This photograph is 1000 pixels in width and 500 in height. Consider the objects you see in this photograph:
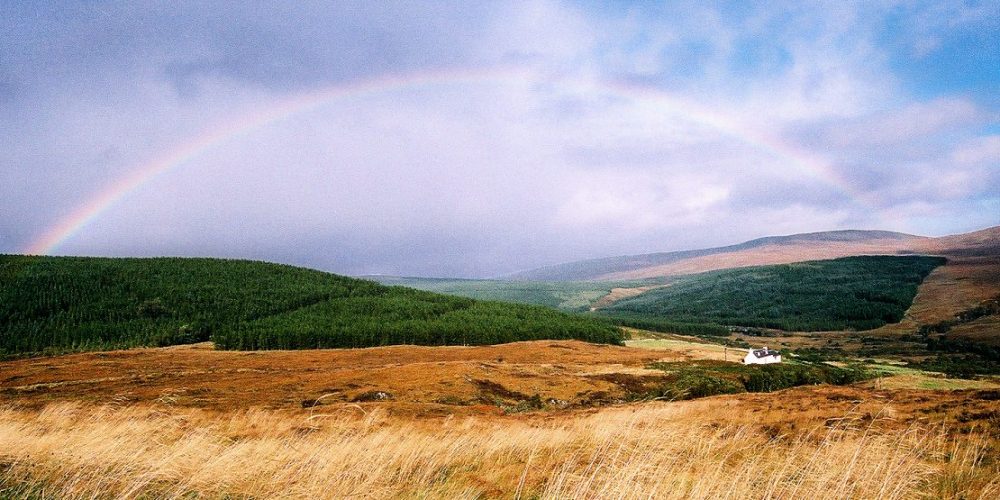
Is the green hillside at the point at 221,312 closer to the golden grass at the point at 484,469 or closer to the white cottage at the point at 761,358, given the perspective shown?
the white cottage at the point at 761,358

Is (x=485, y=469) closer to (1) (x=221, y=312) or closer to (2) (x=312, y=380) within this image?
(2) (x=312, y=380)

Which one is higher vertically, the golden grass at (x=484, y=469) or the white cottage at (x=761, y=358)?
the golden grass at (x=484, y=469)

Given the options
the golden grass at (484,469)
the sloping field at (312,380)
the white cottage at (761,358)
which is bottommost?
the white cottage at (761,358)

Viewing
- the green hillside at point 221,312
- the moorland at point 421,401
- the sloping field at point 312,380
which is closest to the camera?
the moorland at point 421,401

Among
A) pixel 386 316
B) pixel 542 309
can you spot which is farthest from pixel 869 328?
pixel 386 316

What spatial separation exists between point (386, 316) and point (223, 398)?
3798 inches

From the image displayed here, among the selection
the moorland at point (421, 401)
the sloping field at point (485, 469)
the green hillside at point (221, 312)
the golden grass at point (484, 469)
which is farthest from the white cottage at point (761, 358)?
the golden grass at point (484, 469)

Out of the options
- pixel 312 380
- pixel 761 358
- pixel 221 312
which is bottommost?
pixel 761 358

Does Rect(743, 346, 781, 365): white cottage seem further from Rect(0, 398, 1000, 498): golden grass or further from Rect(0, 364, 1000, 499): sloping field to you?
Rect(0, 398, 1000, 498): golden grass

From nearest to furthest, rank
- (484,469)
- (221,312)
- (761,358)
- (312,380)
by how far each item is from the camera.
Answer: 1. (484,469)
2. (312,380)
3. (761,358)
4. (221,312)

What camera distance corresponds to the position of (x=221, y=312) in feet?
416

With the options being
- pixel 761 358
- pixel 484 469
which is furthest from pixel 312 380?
pixel 761 358

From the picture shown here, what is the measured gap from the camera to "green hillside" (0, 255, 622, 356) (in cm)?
10506

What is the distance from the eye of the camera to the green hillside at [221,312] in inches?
4136
